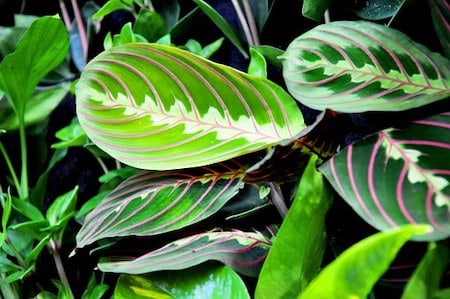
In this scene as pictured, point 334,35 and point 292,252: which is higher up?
point 334,35

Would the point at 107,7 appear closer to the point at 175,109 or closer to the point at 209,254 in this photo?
the point at 175,109

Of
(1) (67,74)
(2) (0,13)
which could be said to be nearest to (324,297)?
(1) (67,74)

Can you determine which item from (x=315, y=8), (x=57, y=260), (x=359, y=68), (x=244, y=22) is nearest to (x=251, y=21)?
(x=244, y=22)

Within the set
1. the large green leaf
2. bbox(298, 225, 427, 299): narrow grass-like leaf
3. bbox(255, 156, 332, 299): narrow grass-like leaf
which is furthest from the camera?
the large green leaf

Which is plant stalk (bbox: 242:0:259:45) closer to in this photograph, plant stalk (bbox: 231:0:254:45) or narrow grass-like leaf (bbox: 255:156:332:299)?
plant stalk (bbox: 231:0:254:45)

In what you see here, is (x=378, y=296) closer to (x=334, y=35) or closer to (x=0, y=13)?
(x=334, y=35)

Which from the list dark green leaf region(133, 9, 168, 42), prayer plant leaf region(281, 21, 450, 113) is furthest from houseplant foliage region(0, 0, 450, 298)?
dark green leaf region(133, 9, 168, 42)
